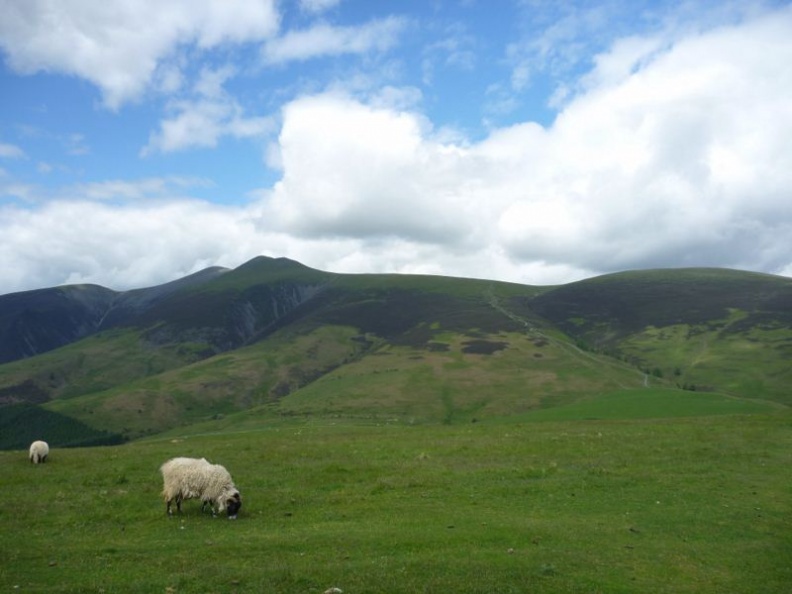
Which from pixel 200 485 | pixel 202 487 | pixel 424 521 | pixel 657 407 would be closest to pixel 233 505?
pixel 202 487

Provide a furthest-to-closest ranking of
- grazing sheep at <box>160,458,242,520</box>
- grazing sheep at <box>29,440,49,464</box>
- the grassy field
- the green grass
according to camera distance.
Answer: the green grass < grazing sheep at <box>29,440,49,464</box> < grazing sheep at <box>160,458,242,520</box> < the grassy field

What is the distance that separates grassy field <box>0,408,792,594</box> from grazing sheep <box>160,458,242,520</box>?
2.71 feet

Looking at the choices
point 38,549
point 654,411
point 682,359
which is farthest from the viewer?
point 682,359

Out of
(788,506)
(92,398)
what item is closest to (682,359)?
(788,506)

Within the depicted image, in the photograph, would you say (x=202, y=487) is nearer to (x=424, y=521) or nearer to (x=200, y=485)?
(x=200, y=485)

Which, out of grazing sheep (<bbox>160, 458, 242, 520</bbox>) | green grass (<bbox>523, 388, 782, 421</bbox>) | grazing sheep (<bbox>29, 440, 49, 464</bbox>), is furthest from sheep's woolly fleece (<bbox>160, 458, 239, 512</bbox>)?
green grass (<bbox>523, 388, 782, 421</bbox>)

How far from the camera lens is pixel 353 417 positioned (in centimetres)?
13225

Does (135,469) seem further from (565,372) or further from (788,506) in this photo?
(565,372)

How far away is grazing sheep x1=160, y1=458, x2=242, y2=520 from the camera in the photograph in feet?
78.3

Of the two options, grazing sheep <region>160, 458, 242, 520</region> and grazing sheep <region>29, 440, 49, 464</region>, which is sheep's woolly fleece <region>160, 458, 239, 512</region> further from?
grazing sheep <region>29, 440, 49, 464</region>

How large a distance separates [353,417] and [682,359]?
12016 cm

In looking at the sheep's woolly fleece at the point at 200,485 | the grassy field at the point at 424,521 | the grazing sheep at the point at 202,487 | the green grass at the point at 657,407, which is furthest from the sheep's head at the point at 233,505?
the green grass at the point at 657,407

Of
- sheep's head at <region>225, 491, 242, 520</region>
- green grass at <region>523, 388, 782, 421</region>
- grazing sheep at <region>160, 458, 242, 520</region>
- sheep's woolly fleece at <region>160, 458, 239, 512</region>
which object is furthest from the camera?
green grass at <region>523, 388, 782, 421</region>

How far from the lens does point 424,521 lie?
22672mm
